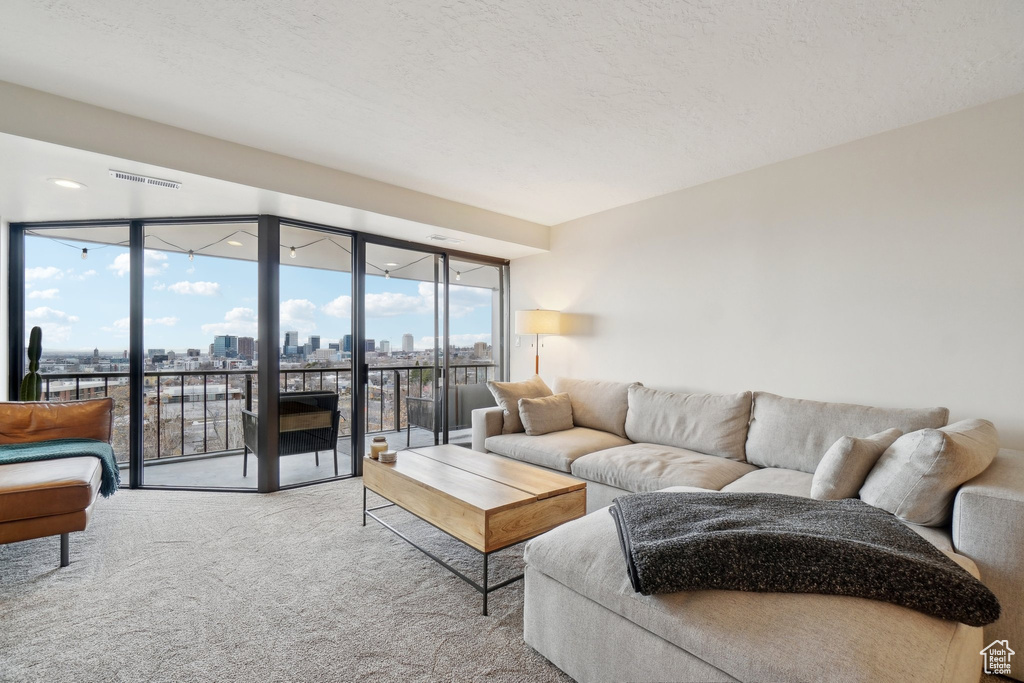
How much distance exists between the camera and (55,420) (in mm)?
3025

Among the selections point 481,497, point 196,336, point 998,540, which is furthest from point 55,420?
point 998,540

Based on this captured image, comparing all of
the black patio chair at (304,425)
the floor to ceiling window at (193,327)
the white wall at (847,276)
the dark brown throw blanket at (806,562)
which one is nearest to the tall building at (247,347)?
the floor to ceiling window at (193,327)

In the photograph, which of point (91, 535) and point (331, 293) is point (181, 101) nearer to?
point (331, 293)

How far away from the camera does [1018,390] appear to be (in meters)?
2.30

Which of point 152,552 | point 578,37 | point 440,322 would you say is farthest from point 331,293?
point 578,37

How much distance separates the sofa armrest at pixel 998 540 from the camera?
1.52m

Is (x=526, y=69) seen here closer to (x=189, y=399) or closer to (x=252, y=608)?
(x=252, y=608)

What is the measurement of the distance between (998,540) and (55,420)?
4.92m

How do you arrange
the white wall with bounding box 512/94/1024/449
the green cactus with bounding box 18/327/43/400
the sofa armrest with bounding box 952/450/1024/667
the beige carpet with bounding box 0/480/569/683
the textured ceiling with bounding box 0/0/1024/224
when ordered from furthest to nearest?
the green cactus with bounding box 18/327/43/400
the white wall with bounding box 512/94/1024/449
the textured ceiling with bounding box 0/0/1024/224
the beige carpet with bounding box 0/480/569/683
the sofa armrest with bounding box 952/450/1024/667

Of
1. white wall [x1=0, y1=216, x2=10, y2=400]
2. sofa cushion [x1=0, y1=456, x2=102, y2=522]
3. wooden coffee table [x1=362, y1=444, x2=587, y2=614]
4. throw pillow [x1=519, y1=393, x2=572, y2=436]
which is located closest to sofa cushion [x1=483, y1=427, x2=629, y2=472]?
throw pillow [x1=519, y1=393, x2=572, y2=436]

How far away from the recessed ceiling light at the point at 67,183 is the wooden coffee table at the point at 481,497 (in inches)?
100

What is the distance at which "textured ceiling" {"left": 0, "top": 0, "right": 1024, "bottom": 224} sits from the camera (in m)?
1.78

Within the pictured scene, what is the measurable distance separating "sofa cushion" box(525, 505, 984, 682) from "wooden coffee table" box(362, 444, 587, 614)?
27.0 inches

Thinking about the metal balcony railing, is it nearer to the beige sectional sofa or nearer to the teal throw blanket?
the teal throw blanket
